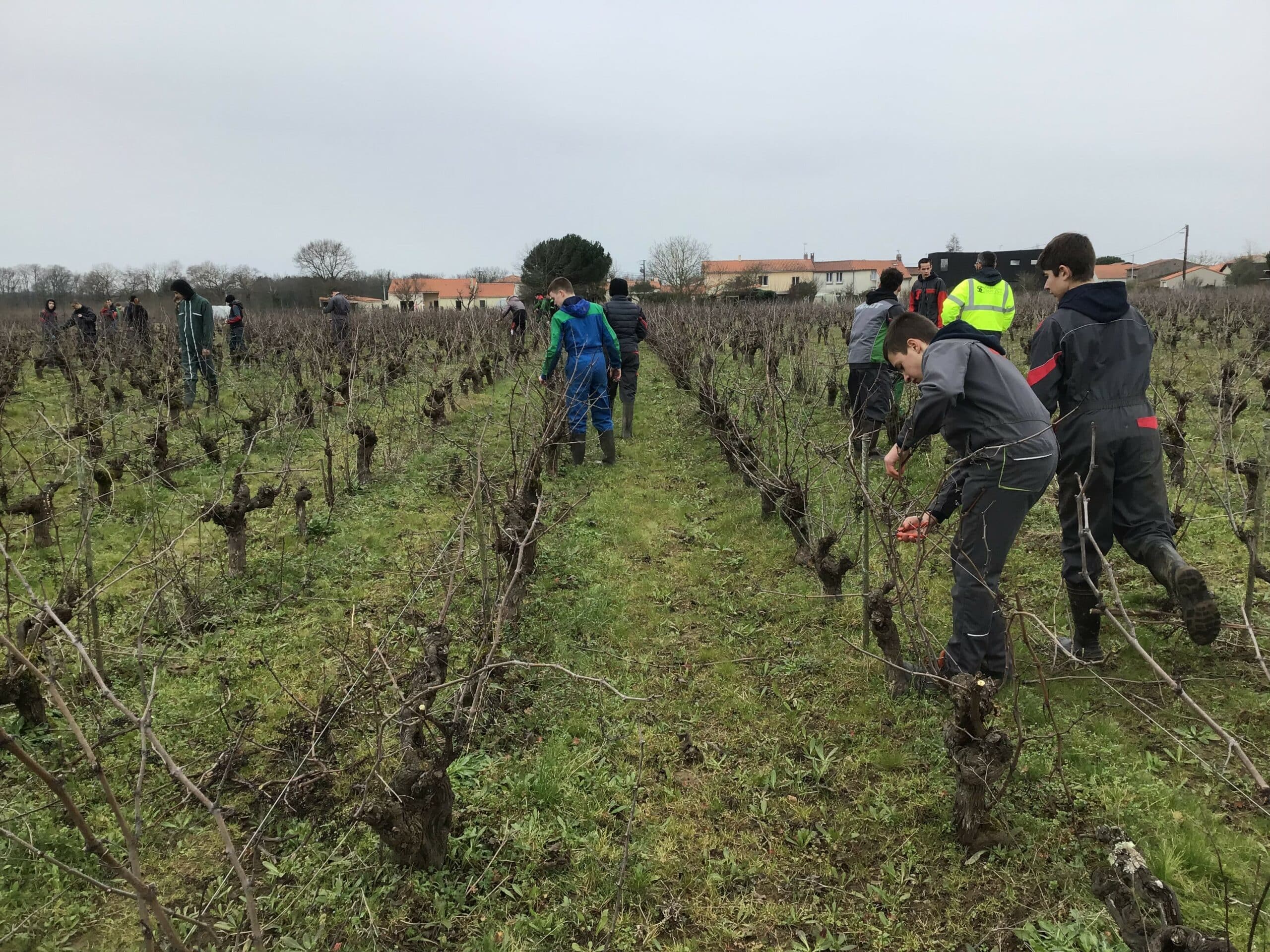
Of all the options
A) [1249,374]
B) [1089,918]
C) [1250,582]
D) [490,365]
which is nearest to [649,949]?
[1089,918]

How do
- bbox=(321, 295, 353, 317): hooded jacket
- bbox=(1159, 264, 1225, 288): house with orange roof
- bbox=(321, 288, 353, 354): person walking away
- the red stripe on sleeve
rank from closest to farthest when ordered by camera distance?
the red stripe on sleeve < bbox=(321, 288, 353, 354): person walking away < bbox=(321, 295, 353, 317): hooded jacket < bbox=(1159, 264, 1225, 288): house with orange roof

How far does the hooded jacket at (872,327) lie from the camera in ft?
19.3

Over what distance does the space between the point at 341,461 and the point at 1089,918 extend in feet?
21.9

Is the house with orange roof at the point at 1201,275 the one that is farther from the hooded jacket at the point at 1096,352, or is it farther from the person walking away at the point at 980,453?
the person walking away at the point at 980,453

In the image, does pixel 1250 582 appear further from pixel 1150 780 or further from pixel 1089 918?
pixel 1089 918

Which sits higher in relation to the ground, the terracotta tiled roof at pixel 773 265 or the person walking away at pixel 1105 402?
the terracotta tiled roof at pixel 773 265

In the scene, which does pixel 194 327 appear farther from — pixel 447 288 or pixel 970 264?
pixel 447 288

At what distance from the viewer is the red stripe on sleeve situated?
9.78 feet

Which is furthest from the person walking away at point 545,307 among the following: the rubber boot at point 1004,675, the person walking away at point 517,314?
the rubber boot at point 1004,675

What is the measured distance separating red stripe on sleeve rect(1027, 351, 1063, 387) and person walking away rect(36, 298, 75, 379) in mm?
10534

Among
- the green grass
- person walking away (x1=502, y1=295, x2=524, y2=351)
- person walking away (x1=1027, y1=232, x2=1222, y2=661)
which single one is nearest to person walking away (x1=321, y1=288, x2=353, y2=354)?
person walking away (x1=502, y1=295, x2=524, y2=351)

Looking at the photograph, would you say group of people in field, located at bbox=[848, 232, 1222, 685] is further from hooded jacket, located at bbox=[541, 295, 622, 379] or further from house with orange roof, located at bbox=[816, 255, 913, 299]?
house with orange roof, located at bbox=[816, 255, 913, 299]

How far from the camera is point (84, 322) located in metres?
13.2

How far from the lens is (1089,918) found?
1.93 meters
